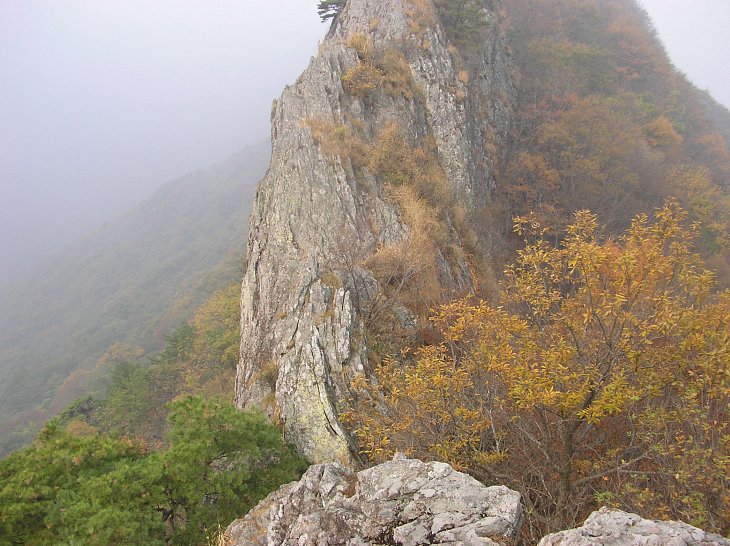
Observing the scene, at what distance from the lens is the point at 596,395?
6441 mm

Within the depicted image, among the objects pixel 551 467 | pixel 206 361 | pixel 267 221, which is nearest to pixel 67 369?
pixel 206 361

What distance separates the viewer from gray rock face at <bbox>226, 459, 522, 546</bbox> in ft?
17.5

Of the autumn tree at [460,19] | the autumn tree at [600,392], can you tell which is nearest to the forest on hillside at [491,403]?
the autumn tree at [600,392]

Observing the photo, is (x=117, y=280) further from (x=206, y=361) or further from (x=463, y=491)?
(x=463, y=491)

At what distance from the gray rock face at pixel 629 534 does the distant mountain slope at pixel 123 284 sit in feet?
183

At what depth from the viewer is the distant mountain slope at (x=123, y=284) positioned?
77938mm

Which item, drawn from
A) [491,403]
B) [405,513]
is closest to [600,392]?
[491,403]

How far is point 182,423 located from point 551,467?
8039mm

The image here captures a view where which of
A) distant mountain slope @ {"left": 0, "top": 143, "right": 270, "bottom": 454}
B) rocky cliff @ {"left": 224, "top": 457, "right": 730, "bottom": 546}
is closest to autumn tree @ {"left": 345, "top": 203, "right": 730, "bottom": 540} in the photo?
rocky cliff @ {"left": 224, "top": 457, "right": 730, "bottom": 546}

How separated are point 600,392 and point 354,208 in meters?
13.0

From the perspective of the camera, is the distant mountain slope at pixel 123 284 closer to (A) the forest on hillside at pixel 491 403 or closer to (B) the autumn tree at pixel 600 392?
(A) the forest on hillside at pixel 491 403

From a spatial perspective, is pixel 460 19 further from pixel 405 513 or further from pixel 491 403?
pixel 405 513

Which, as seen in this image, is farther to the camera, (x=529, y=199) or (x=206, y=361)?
(x=206, y=361)

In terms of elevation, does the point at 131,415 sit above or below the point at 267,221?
below
